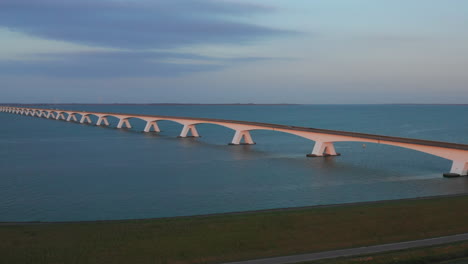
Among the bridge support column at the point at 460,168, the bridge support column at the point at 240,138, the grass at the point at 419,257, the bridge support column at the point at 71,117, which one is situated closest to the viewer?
the grass at the point at 419,257

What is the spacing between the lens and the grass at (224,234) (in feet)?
53.4

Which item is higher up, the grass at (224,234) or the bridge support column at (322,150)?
the bridge support column at (322,150)

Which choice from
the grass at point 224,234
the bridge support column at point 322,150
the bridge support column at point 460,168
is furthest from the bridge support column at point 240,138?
the grass at point 224,234

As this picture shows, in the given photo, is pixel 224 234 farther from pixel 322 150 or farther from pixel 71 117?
pixel 71 117

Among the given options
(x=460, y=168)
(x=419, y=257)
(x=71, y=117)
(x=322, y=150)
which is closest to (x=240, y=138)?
(x=322, y=150)

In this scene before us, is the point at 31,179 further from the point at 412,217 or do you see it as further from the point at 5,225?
the point at 412,217

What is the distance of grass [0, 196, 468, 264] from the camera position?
16281 mm

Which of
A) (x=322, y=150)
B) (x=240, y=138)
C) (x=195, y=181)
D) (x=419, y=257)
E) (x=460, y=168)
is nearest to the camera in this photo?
(x=419, y=257)

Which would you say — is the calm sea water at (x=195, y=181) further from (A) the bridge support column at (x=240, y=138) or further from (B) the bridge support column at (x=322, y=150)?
(A) the bridge support column at (x=240, y=138)

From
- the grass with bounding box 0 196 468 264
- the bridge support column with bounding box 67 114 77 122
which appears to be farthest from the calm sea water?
the bridge support column with bounding box 67 114 77 122

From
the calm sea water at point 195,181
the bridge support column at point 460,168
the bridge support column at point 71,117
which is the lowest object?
the bridge support column at point 71,117

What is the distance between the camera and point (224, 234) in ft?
61.0

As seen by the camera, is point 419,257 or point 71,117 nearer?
point 419,257

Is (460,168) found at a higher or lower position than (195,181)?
higher
